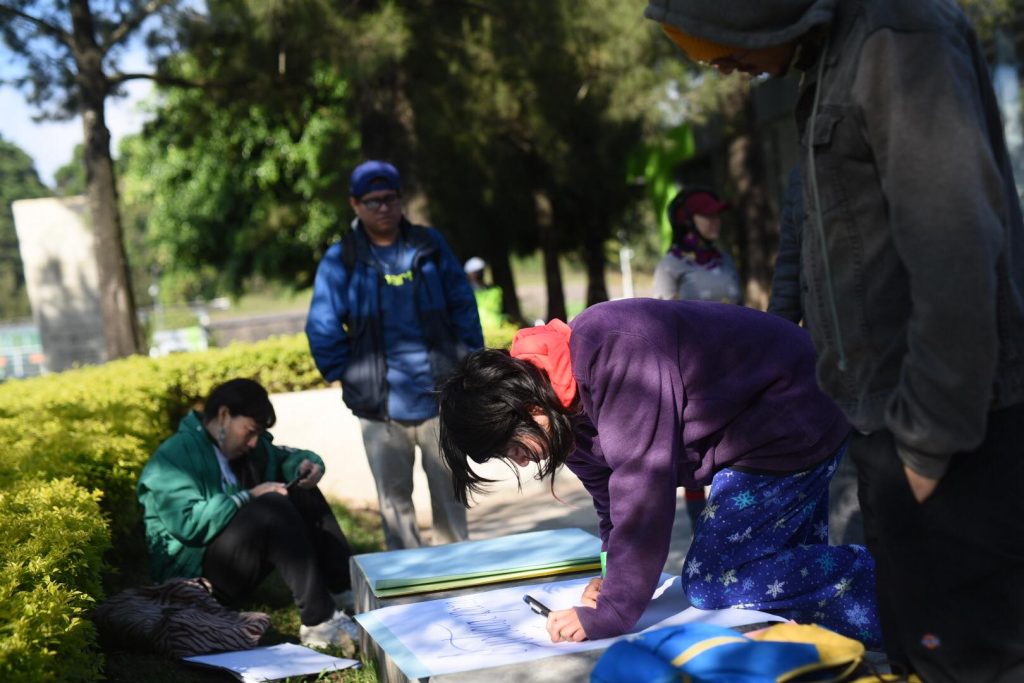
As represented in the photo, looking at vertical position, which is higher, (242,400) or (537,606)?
(242,400)

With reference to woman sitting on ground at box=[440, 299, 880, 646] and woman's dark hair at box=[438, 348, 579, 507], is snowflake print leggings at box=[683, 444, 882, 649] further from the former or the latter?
woman's dark hair at box=[438, 348, 579, 507]

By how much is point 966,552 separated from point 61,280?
1923 cm

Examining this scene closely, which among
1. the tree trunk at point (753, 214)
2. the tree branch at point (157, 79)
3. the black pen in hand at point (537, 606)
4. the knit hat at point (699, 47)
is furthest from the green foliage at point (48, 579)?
the tree trunk at point (753, 214)

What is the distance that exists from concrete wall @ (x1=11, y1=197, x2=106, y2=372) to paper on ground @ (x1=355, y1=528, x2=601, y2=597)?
1597 cm

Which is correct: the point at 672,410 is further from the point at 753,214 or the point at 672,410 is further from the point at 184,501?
the point at 753,214

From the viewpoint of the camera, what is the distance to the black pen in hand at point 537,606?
3186mm

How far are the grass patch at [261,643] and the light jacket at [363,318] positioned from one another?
0.97m

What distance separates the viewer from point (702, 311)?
2863mm

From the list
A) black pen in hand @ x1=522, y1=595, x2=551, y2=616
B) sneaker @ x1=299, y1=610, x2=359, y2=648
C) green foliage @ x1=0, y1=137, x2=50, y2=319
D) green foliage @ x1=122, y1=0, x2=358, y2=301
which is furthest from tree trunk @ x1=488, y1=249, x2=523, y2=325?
green foliage @ x1=0, y1=137, x2=50, y2=319

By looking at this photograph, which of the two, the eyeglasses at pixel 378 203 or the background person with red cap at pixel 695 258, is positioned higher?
the eyeglasses at pixel 378 203

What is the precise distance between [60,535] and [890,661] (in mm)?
2499

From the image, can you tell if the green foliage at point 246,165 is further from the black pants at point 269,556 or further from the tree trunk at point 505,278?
the black pants at point 269,556

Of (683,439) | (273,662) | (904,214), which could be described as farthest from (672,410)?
(273,662)

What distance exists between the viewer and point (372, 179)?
204 inches
